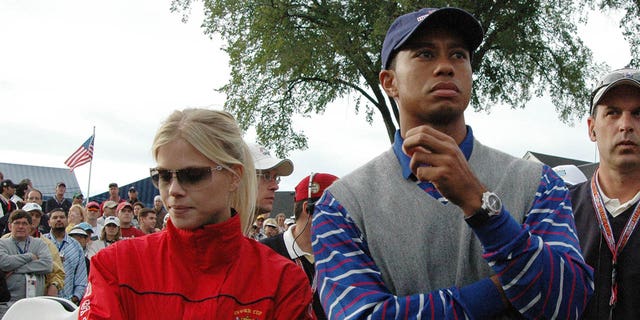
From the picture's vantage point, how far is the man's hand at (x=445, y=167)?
69.1 inches

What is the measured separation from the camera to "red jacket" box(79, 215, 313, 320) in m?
2.52

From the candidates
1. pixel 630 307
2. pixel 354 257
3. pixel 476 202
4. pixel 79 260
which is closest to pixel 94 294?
pixel 354 257

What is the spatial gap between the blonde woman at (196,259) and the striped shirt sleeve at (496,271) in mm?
603

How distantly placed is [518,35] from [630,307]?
887 inches

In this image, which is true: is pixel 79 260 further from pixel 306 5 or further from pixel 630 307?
pixel 306 5

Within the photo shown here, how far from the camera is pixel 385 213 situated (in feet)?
6.77

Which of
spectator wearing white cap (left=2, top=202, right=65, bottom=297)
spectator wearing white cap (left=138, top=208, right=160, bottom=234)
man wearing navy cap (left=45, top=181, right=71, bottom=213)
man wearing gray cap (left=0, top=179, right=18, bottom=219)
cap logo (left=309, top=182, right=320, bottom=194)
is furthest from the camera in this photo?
man wearing navy cap (left=45, top=181, right=71, bottom=213)

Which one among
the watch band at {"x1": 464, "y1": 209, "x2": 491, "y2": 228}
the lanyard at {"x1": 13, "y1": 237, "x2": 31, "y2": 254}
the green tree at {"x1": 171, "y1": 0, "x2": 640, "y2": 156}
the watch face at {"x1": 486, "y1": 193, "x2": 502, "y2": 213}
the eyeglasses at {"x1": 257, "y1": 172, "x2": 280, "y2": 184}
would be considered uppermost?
the green tree at {"x1": 171, "y1": 0, "x2": 640, "y2": 156}

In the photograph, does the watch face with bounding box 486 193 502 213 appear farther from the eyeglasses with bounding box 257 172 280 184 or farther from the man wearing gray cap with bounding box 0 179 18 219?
the man wearing gray cap with bounding box 0 179 18 219

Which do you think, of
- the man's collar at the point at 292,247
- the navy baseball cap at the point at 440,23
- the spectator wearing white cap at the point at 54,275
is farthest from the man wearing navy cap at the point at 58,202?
the navy baseball cap at the point at 440,23

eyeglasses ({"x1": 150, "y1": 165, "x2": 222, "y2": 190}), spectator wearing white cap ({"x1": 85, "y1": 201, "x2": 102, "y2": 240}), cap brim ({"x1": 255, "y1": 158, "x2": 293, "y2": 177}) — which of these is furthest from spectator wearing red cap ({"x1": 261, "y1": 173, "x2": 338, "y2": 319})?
spectator wearing white cap ({"x1": 85, "y1": 201, "x2": 102, "y2": 240})

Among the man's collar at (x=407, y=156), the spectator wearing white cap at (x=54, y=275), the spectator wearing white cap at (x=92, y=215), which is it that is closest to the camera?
the man's collar at (x=407, y=156)

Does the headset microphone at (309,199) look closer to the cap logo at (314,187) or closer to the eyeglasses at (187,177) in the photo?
the cap logo at (314,187)

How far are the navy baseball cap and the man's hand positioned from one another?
0.55 metres
